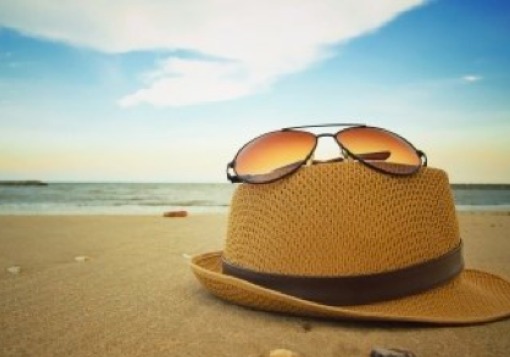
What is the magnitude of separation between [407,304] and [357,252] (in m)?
0.25

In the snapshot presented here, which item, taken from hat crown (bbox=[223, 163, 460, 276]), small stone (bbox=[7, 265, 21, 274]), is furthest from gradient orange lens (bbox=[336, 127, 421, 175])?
small stone (bbox=[7, 265, 21, 274])

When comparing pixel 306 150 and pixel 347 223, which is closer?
pixel 347 223

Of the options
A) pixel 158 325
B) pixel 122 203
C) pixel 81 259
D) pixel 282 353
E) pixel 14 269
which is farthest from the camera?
pixel 122 203

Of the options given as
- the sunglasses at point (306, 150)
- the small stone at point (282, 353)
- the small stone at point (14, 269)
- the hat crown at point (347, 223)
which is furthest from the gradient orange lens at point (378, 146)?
the small stone at point (14, 269)

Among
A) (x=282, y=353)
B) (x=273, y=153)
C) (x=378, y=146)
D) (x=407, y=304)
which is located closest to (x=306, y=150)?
(x=273, y=153)

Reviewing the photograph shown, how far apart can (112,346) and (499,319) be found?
1.35m

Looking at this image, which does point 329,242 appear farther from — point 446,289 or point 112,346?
point 112,346

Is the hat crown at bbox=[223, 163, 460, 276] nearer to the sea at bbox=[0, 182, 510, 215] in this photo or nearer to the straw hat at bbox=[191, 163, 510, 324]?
the straw hat at bbox=[191, 163, 510, 324]

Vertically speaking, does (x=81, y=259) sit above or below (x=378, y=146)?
below

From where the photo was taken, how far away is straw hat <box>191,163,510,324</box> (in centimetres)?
157

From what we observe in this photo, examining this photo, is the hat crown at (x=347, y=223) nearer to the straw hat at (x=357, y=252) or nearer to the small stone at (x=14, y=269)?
the straw hat at (x=357, y=252)

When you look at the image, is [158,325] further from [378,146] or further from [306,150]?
[378,146]

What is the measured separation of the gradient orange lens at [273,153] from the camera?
5.97 ft

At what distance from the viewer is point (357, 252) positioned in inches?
62.7
